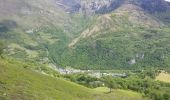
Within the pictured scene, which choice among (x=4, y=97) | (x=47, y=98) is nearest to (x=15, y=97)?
(x=4, y=97)

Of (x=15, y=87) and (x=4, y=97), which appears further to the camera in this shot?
(x=15, y=87)

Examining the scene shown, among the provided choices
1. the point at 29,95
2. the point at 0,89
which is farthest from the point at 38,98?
the point at 0,89

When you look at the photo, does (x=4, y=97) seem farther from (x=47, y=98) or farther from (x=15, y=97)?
(x=47, y=98)

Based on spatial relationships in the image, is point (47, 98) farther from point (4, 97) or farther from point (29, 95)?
point (4, 97)

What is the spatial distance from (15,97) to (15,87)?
15.4 metres

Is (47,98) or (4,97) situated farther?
(47,98)

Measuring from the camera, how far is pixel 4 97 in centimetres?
17912

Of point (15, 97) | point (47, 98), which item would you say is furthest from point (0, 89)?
point (47, 98)

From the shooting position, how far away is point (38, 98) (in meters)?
196

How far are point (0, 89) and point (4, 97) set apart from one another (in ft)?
39.4

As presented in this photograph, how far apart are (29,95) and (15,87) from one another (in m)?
9.26

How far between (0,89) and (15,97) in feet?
32.6

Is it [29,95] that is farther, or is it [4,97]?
[29,95]

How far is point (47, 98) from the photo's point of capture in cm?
19962
